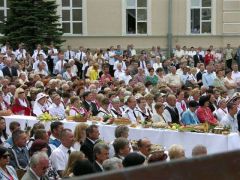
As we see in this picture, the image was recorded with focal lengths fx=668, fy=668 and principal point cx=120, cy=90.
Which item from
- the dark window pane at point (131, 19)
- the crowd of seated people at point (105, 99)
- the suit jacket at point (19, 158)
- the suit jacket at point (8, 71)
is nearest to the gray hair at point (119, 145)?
the crowd of seated people at point (105, 99)

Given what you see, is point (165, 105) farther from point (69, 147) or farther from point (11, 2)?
point (11, 2)

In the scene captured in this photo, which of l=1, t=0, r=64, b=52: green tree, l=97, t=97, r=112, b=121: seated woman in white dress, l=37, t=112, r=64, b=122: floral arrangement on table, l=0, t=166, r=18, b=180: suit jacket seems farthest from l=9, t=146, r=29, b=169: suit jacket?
l=1, t=0, r=64, b=52: green tree

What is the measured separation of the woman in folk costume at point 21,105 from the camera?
15.7 metres

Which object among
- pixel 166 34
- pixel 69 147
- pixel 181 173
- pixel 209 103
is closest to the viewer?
pixel 181 173

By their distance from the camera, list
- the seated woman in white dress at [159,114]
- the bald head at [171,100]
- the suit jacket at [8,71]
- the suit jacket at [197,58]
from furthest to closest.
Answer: the suit jacket at [197,58], the suit jacket at [8,71], the bald head at [171,100], the seated woman in white dress at [159,114]

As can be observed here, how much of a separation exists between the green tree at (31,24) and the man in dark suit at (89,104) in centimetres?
1674

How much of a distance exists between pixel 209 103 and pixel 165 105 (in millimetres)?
1609

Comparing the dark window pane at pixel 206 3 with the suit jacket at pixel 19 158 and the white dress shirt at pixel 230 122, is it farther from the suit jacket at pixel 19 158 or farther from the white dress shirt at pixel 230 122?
the suit jacket at pixel 19 158

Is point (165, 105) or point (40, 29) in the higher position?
point (40, 29)

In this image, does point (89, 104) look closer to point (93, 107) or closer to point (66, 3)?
point (93, 107)

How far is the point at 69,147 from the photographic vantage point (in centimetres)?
958

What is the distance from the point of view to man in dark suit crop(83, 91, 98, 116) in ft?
51.1

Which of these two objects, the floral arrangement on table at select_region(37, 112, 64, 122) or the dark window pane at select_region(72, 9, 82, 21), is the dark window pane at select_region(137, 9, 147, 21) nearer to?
the dark window pane at select_region(72, 9, 82, 21)

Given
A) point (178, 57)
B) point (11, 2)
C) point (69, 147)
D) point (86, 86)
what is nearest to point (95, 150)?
point (69, 147)
